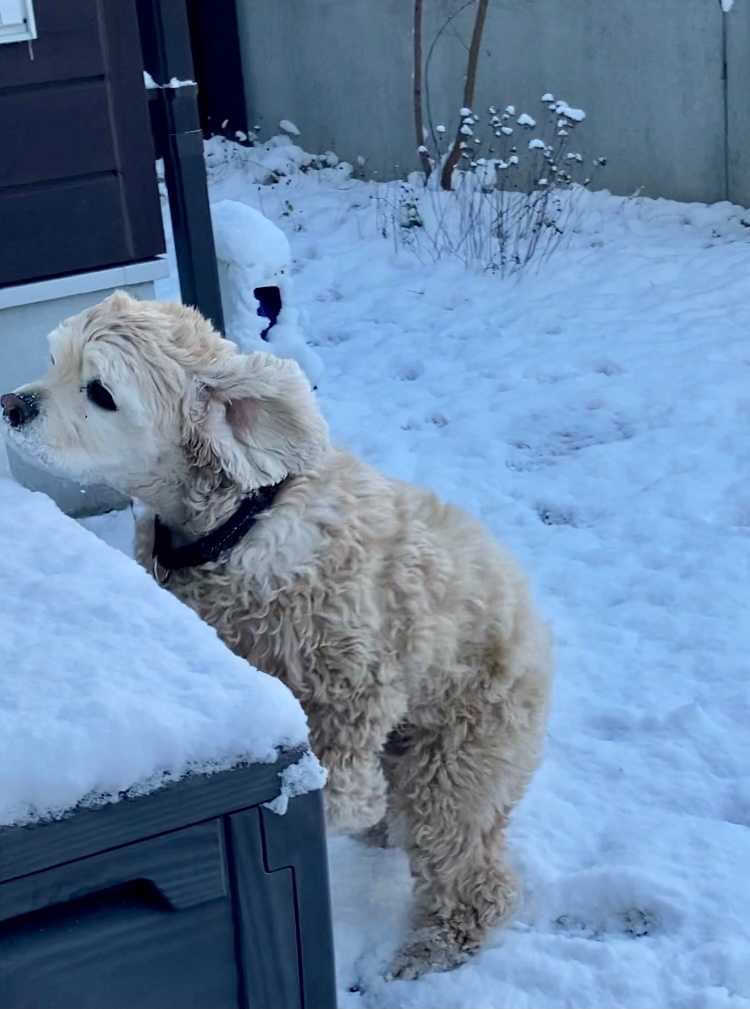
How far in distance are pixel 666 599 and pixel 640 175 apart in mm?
4999

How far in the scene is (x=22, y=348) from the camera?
188 inches

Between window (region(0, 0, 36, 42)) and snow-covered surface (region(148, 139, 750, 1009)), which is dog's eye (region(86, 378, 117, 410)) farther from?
window (region(0, 0, 36, 42))

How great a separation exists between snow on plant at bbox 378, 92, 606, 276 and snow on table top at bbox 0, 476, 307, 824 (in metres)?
6.04

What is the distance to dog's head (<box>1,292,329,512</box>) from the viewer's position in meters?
2.52

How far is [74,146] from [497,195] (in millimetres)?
4108

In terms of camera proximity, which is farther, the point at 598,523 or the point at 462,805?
the point at 598,523

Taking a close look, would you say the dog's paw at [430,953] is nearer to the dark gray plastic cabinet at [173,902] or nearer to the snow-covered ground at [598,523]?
the snow-covered ground at [598,523]

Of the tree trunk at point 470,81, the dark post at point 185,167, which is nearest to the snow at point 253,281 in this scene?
the dark post at point 185,167

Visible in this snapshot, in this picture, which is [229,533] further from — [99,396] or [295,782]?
[295,782]

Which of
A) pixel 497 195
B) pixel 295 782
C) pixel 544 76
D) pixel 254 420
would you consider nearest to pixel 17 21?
pixel 254 420

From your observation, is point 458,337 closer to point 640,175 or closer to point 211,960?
point 640,175

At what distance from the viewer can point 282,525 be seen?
2568 mm

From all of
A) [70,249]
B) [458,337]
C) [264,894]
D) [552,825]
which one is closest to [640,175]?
[458,337]

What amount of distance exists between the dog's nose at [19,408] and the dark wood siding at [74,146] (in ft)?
7.62
